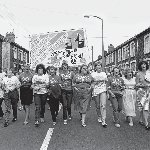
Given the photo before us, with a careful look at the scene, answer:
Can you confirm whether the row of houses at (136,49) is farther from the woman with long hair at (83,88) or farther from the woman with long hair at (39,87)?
the woman with long hair at (39,87)

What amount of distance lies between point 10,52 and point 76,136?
31.6m

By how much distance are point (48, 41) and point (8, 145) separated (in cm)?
606

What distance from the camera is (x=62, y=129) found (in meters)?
7.48

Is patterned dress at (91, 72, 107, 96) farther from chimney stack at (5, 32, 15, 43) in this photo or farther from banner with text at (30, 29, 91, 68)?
chimney stack at (5, 32, 15, 43)

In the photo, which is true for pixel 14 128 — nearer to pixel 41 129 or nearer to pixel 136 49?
pixel 41 129

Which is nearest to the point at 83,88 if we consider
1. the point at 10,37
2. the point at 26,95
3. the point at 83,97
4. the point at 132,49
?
the point at 83,97

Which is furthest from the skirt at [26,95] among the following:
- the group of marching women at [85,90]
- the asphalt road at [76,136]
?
the asphalt road at [76,136]

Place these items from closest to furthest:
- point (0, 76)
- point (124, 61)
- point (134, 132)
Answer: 1. point (134, 132)
2. point (0, 76)
3. point (124, 61)

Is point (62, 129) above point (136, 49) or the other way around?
the other way around

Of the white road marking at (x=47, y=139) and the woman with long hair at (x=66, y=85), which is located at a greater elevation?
the woman with long hair at (x=66, y=85)

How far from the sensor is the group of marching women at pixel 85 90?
7.95m

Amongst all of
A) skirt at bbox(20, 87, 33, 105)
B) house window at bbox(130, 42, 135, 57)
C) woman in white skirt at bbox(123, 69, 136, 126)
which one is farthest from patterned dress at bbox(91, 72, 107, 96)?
house window at bbox(130, 42, 135, 57)

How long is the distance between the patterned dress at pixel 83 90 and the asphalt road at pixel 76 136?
552mm

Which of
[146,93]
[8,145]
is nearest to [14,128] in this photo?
[8,145]
